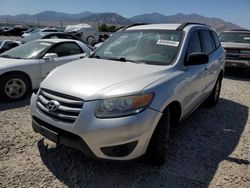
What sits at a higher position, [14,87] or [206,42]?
[206,42]

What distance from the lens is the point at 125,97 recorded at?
280 centimetres

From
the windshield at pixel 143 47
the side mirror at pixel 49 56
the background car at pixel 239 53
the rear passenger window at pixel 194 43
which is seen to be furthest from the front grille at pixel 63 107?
the background car at pixel 239 53

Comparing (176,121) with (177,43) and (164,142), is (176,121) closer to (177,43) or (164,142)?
(164,142)

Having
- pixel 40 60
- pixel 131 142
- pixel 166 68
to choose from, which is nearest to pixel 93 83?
pixel 131 142

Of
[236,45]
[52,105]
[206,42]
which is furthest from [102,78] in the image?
[236,45]

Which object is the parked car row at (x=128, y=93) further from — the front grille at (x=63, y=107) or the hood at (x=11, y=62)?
the hood at (x=11, y=62)

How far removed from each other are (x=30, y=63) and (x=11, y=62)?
15.4 inches

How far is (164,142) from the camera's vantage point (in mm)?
3217

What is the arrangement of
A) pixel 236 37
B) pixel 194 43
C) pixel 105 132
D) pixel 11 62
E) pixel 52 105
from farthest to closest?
1. pixel 236 37
2. pixel 11 62
3. pixel 194 43
4. pixel 52 105
5. pixel 105 132

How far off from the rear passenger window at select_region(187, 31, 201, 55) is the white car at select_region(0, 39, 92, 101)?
133 inches

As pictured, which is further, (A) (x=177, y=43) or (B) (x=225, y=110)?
(B) (x=225, y=110)

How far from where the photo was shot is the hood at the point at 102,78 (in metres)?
2.86

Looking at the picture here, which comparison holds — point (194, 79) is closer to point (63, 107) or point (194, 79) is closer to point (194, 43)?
point (194, 43)

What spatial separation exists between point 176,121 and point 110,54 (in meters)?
1.46
